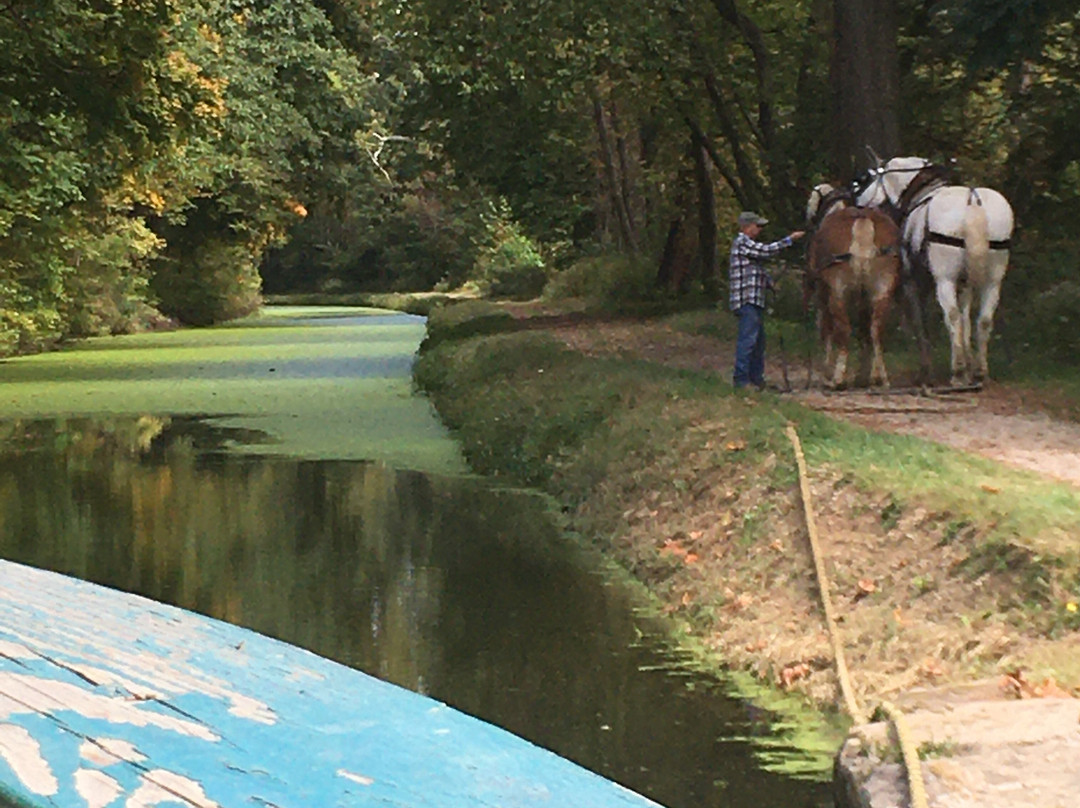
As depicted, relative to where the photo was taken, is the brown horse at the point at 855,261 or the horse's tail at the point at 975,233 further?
the brown horse at the point at 855,261

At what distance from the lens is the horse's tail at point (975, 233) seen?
1578cm

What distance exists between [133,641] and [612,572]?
6.96 meters

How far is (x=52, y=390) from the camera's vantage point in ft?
81.0

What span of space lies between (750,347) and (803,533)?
7.18 metres

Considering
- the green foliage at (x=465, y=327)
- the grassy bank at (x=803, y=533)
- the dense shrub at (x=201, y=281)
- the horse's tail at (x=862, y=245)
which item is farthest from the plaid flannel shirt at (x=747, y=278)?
the dense shrub at (x=201, y=281)

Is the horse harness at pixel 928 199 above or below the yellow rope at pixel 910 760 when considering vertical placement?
above

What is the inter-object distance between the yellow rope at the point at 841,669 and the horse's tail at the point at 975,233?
4264 mm

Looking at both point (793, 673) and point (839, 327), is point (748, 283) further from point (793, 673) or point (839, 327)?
point (793, 673)

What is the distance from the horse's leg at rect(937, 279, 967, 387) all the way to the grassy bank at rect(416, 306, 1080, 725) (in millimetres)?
2174

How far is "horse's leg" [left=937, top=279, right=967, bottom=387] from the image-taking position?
16.0 metres

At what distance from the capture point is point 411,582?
1100 cm

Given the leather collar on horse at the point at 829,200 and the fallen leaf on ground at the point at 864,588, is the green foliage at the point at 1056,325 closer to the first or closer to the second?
the leather collar on horse at the point at 829,200

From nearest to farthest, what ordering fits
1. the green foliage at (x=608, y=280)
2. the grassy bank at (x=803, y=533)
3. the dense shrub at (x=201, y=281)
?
the grassy bank at (x=803, y=533) → the green foliage at (x=608, y=280) → the dense shrub at (x=201, y=281)

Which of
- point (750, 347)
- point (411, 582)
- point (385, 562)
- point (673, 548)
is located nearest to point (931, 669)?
point (673, 548)
